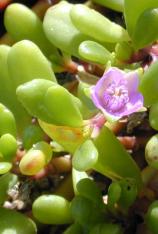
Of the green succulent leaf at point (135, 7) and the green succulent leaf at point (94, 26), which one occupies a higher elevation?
the green succulent leaf at point (135, 7)

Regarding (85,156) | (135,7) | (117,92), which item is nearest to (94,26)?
(135,7)

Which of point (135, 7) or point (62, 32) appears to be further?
point (62, 32)

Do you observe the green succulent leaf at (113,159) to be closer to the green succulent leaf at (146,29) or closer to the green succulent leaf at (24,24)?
the green succulent leaf at (146,29)

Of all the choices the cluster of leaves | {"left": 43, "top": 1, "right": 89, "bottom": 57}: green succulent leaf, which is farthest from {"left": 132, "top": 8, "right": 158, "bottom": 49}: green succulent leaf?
{"left": 43, "top": 1, "right": 89, "bottom": 57}: green succulent leaf

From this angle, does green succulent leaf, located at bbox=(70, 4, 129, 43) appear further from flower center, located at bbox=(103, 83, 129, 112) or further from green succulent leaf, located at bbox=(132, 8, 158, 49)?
flower center, located at bbox=(103, 83, 129, 112)

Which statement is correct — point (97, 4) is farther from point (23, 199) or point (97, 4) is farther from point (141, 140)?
point (23, 199)

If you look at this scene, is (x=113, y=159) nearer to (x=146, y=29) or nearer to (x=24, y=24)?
(x=146, y=29)

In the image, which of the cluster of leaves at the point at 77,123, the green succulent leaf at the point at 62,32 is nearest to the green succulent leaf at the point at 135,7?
the cluster of leaves at the point at 77,123

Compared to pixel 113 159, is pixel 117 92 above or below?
above

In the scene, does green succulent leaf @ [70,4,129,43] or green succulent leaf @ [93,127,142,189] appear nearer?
green succulent leaf @ [93,127,142,189]
